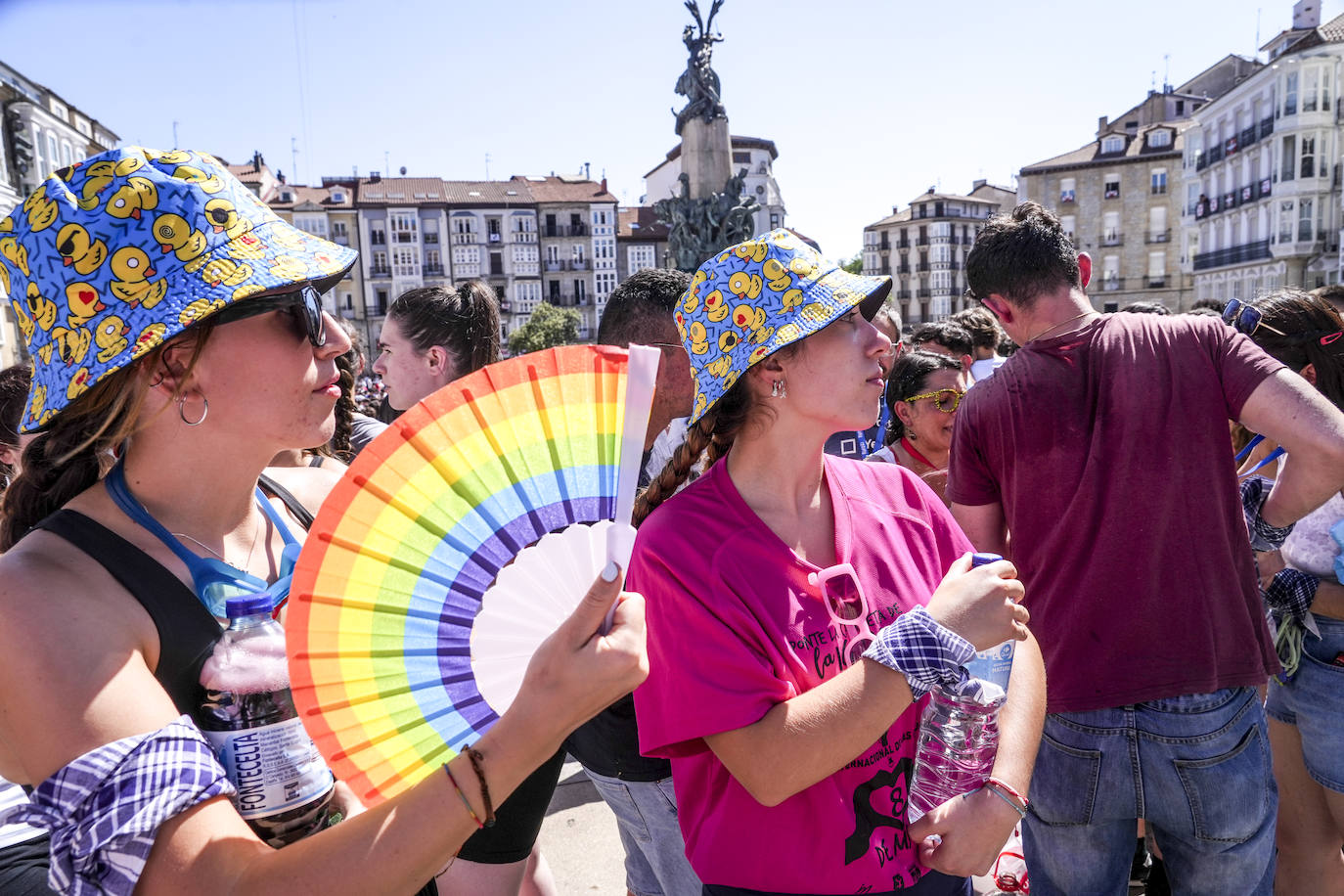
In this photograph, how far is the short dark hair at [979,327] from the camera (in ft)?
18.2

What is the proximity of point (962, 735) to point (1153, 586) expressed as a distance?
3.24 ft

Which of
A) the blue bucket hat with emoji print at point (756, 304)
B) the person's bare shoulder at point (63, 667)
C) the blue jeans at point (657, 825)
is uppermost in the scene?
the blue bucket hat with emoji print at point (756, 304)

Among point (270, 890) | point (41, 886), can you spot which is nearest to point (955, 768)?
point (270, 890)

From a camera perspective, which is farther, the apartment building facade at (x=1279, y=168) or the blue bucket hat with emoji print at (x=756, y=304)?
the apartment building facade at (x=1279, y=168)

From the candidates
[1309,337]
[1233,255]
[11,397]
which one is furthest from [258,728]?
[1233,255]

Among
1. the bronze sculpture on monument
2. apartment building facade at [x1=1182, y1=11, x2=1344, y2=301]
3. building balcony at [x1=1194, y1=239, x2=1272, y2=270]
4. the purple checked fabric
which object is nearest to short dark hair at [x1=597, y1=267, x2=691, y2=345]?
the purple checked fabric

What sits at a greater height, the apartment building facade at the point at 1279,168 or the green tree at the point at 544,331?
the apartment building facade at the point at 1279,168

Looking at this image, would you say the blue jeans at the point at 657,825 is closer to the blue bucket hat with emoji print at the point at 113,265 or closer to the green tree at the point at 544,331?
the blue bucket hat with emoji print at the point at 113,265

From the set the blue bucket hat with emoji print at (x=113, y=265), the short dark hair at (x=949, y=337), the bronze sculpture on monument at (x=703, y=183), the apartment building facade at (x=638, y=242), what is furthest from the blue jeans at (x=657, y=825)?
the apartment building facade at (x=638, y=242)

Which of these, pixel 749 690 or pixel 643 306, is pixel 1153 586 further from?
pixel 643 306

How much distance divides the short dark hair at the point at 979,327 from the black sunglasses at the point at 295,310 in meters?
4.76

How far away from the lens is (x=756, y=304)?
1817 millimetres

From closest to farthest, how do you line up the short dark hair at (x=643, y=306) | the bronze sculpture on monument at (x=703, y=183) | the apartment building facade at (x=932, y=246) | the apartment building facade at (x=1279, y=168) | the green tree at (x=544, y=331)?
the short dark hair at (x=643, y=306), the bronze sculpture on monument at (x=703, y=183), the apartment building facade at (x=1279, y=168), the green tree at (x=544, y=331), the apartment building facade at (x=932, y=246)

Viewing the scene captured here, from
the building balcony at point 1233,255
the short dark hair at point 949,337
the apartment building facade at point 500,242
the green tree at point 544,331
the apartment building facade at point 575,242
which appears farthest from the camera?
the apartment building facade at point 575,242
